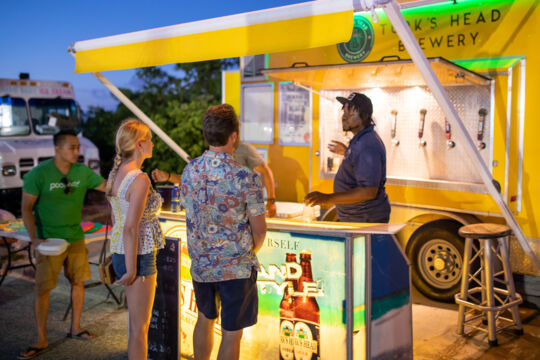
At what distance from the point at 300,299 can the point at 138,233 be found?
1124 millimetres

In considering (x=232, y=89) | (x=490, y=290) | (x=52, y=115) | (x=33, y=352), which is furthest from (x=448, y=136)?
(x=52, y=115)

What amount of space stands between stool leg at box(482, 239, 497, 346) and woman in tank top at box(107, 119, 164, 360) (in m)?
2.82

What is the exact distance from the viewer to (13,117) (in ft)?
37.9

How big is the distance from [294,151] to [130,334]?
4127 mm

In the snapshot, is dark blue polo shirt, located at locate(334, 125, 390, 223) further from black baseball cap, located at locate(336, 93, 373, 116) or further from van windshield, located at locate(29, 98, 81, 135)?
van windshield, located at locate(29, 98, 81, 135)

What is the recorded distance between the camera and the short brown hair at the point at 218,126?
298 cm

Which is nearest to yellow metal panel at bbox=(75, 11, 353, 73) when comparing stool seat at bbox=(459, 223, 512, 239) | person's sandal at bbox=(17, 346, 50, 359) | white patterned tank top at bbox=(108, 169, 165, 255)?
white patterned tank top at bbox=(108, 169, 165, 255)

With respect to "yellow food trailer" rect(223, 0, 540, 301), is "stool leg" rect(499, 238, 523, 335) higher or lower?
lower

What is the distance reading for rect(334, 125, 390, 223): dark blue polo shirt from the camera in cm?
402

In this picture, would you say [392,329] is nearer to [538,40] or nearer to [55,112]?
[538,40]

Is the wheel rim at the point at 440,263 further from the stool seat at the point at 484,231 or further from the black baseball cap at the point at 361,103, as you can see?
the black baseball cap at the point at 361,103

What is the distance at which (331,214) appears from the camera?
6.66m

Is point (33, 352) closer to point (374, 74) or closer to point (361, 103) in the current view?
point (361, 103)

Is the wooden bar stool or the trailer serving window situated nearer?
the wooden bar stool
